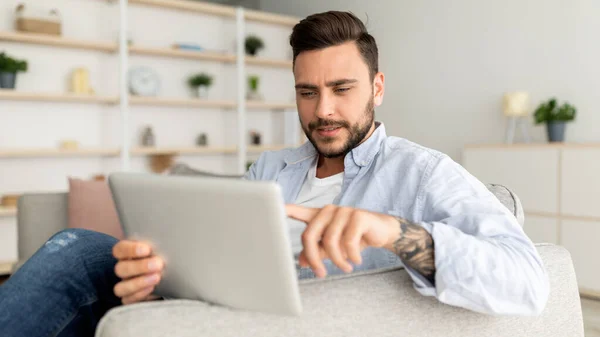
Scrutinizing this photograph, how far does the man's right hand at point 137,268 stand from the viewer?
3.05ft

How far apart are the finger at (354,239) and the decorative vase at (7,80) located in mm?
4694

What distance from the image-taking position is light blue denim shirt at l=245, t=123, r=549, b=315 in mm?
948

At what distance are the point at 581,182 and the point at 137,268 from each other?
3.73m

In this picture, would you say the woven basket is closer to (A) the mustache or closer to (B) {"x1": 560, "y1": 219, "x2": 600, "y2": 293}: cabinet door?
(A) the mustache

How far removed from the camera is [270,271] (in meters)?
0.77

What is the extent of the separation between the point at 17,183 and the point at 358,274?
4792 millimetres

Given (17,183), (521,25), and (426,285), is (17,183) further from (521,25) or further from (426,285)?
(426,285)

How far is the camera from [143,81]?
5.58m

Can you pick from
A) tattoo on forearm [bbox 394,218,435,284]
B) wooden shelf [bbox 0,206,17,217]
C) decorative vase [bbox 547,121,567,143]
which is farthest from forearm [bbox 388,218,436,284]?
wooden shelf [bbox 0,206,17,217]

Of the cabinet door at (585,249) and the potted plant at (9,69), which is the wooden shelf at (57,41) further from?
the cabinet door at (585,249)

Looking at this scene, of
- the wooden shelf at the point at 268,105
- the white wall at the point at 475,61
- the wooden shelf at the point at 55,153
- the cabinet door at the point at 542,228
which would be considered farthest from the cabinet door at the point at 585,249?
the wooden shelf at the point at 55,153

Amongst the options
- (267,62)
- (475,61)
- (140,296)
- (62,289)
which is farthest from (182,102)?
(140,296)

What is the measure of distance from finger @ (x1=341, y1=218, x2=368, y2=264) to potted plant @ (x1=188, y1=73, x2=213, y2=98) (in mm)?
5234

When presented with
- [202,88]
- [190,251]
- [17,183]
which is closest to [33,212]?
[190,251]
